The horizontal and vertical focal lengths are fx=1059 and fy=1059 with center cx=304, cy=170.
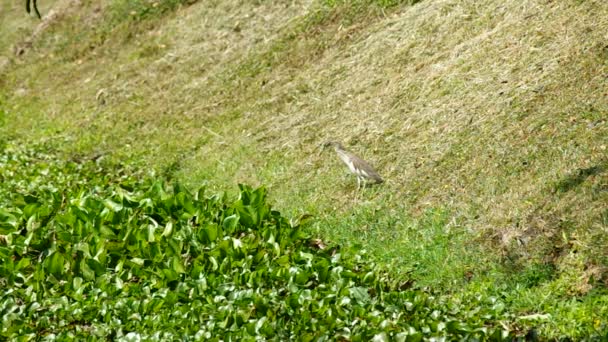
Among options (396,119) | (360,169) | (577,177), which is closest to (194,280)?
(360,169)

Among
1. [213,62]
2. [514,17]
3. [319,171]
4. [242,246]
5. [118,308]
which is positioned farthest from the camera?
[213,62]

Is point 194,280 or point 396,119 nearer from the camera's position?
point 194,280

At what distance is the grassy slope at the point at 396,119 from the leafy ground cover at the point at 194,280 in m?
0.55

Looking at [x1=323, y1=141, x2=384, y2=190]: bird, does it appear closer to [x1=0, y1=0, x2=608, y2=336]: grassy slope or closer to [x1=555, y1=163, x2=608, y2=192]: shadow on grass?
[x1=0, y1=0, x2=608, y2=336]: grassy slope

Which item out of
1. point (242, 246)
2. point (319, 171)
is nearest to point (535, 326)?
point (242, 246)

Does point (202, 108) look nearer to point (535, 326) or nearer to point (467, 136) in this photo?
point (467, 136)

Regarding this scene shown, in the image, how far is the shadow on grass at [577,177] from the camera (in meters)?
8.12

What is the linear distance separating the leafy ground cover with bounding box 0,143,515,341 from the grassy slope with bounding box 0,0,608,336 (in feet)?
1.80

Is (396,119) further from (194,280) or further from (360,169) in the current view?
(194,280)

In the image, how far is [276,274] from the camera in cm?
798

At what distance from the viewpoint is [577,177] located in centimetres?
817

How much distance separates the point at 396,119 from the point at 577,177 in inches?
118

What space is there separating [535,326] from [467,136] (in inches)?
123

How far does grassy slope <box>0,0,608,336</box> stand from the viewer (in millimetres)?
7902
